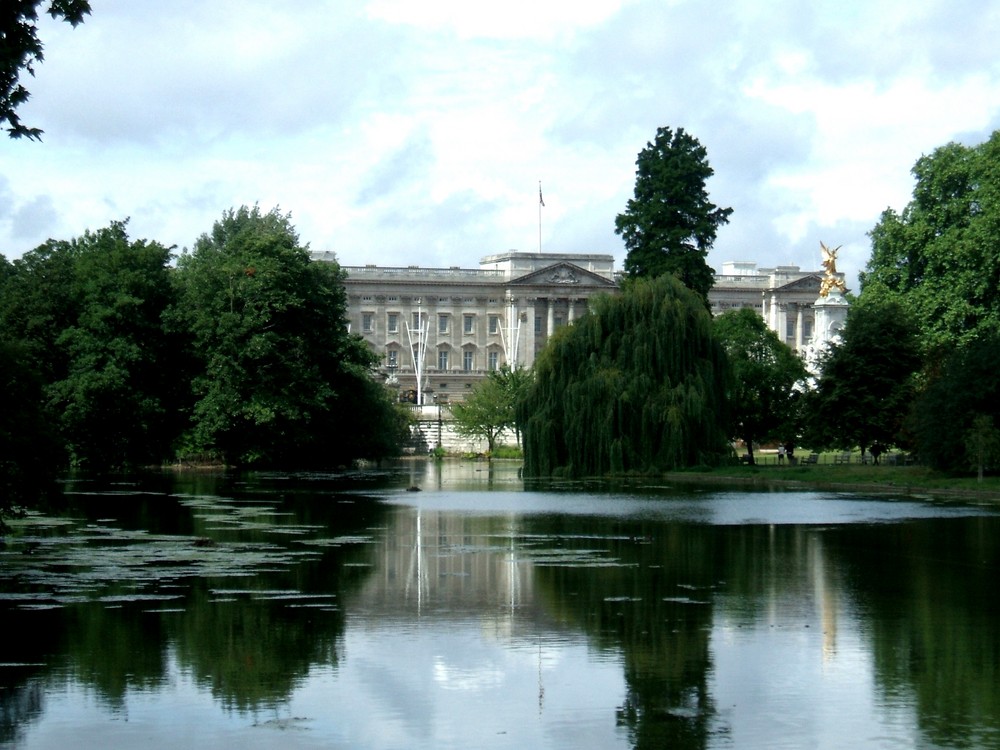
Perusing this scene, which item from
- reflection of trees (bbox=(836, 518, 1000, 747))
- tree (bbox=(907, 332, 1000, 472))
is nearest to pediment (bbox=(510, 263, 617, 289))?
tree (bbox=(907, 332, 1000, 472))

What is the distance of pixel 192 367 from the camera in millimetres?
65188

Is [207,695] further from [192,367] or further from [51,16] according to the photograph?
[192,367]

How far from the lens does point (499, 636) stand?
1532 centimetres

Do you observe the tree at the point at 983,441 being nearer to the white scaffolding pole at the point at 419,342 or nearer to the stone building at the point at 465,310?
the white scaffolding pole at the point at 419,342

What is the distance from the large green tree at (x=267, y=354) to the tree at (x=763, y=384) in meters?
16.1

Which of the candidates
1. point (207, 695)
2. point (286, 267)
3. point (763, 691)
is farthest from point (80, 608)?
point (286, 267)

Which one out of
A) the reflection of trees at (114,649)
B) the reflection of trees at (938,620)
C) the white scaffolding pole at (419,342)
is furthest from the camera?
the white scaffolding pole at (419,342)

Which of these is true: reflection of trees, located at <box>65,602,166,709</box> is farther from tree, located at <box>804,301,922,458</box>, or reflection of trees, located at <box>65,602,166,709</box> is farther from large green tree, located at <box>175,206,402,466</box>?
large green tree, located at <box>175,206,402,466</box>

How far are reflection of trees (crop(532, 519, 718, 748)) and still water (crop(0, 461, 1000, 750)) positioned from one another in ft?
0.14

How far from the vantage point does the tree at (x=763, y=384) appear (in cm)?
6438

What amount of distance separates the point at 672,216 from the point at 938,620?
4955 centimetres

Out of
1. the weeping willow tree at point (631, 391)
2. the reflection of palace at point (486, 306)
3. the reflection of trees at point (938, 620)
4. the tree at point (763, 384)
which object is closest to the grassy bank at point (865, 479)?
the weeping willow tree at point (631, 391)

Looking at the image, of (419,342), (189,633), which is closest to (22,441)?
(189,633)

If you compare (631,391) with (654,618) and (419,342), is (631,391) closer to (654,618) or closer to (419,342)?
(654,618)
